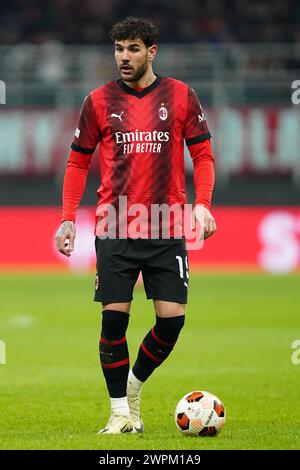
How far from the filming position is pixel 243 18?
81.6ft

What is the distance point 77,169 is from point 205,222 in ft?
2.88

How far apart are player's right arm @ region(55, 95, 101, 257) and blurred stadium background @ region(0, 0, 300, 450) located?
391cm

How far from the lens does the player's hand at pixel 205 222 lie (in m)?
6.48

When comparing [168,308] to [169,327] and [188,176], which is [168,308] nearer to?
[169,327]

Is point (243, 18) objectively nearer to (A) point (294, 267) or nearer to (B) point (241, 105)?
(B) point (241, 105)

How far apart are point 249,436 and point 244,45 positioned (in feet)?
60.0

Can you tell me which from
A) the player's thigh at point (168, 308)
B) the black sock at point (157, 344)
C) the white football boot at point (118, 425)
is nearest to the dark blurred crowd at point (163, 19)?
the black sock at point (157, 344)

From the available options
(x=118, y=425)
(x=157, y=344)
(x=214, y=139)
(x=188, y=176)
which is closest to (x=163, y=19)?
(x=214, y=139)

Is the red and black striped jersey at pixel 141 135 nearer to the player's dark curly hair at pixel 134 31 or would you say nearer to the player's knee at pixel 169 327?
the player's dark curly hair at pixel 134 31

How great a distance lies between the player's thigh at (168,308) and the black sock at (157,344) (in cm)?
2

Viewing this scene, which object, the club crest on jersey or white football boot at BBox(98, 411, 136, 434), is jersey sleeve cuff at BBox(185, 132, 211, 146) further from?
white football boot at BBox(98, 411, 136, 434)

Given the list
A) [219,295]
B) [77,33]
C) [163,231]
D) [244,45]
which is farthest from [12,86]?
[163,231]

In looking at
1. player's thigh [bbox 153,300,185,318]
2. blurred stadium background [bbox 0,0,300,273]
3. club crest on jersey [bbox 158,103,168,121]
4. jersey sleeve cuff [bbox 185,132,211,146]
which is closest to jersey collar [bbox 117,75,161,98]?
club crest on jersey [bbox 158,103,168,121]

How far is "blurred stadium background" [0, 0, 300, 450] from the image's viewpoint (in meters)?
12.9
